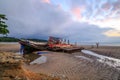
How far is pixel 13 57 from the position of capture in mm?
9383

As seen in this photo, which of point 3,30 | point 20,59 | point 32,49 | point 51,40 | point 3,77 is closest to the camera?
point 3,77

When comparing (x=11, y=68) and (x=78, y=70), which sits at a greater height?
(x=11, y=68)

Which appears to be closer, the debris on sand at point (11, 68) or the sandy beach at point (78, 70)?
the debris on sand at point (11, 68)

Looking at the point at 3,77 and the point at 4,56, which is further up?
the point at 4,56

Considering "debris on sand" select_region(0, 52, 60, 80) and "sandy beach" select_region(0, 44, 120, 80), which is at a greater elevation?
"debris on sand" select_region(0, 52, 60, 80)

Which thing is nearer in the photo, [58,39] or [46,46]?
[46,46]

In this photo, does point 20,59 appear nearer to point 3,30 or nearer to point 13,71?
point 13,71

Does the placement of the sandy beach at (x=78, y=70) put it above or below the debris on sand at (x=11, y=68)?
below

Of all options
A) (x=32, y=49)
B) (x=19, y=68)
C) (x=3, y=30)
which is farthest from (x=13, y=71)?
(x=32, y=49)

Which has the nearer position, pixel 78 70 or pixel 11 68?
pixel 11 68

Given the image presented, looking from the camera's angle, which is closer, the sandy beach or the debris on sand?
the debris on sand

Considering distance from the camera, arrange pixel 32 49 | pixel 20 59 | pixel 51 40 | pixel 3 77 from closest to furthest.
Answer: pixel 3 77
pixel 20 59
pixel 32 49
pixel 51 40

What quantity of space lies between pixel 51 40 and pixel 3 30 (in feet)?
86.6

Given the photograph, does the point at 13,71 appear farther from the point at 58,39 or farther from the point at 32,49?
the point at 58,39
